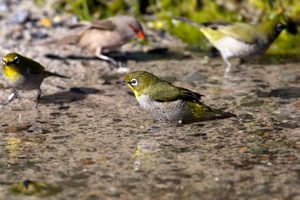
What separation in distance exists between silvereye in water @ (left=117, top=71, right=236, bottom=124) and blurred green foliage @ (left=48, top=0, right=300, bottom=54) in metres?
3.75

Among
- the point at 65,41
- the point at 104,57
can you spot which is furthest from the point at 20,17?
the point at 104,57

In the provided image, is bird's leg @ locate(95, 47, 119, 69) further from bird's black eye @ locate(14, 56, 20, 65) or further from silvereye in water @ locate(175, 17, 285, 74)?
bird's black eye @ locate(14, 56, 20, 65)

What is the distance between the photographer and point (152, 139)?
5711mm

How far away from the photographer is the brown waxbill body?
9.05 metres

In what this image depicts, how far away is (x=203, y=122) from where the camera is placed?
6223mm

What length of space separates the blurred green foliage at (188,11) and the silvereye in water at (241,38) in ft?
3.13

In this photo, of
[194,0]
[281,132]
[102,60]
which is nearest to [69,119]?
[281,132]

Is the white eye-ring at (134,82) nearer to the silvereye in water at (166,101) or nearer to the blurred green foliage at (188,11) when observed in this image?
the silvereye in water at (166,101)

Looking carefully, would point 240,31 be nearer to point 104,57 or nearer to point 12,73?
point 104,57

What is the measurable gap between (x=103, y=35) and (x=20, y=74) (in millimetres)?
2564

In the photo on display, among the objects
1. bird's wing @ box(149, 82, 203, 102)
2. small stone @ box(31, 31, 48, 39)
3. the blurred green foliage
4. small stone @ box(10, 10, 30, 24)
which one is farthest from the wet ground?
the blurred green foliage

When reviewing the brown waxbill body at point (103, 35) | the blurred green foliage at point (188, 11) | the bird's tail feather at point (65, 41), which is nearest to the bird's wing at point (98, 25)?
the brown waxbill body at point (103, 35)

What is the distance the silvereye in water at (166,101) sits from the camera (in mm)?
6059

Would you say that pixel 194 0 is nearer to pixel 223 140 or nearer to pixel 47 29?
pixel 47 29
